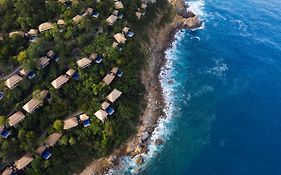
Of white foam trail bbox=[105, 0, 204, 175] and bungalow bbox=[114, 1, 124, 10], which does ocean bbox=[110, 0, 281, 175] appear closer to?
white foam trail bbox=[105, 0, 204, 175]

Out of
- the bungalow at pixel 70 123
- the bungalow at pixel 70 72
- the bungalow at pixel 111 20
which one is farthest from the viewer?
the bungalow at pixel 111 20

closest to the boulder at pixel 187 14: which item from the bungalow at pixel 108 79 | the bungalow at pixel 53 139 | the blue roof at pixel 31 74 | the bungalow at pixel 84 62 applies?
the bungalow at pixel 108 79

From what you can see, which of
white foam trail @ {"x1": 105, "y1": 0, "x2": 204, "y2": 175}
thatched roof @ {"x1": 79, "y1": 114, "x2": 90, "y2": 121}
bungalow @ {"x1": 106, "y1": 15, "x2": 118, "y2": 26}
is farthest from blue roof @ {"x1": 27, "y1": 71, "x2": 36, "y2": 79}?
white foam trail @ {"x1": 105, "y1": 0, "x2": 204, "y2": 175}

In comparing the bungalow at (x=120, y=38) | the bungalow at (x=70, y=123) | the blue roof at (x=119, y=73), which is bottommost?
the bungalow at (x=70, y=123)

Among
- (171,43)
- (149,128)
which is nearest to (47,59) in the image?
(149,128)

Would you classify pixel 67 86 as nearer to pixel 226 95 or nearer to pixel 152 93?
pixel 152 93

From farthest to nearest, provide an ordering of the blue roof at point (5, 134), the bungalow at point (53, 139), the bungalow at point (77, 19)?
the bungalow at point (77, 19) → the bungalow at point (53, 139) → the blue roof at point (5, 134)

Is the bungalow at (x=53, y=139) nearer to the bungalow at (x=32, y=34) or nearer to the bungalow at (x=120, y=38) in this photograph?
the bungalow at (x=32, y=34)
